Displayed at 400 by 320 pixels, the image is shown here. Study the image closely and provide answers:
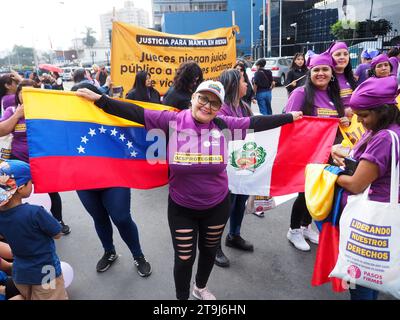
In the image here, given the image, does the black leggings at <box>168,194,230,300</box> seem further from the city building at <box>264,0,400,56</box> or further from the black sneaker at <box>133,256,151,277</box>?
the city building at <box>264,0,400,56</box>

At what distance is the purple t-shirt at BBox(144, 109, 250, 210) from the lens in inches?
92.1

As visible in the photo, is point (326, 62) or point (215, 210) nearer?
point (215, 210)

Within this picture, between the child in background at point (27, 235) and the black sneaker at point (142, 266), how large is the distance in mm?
930

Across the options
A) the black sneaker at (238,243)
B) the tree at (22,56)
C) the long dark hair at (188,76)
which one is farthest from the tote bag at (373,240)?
the tree at (22,56)

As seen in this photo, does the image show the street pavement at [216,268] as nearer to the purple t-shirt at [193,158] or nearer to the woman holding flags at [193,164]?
the woman holding flags at [193,164]

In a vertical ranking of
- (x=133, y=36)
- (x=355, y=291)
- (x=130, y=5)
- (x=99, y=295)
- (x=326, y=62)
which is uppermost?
(x=130, y=5)

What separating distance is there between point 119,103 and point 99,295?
6.12 ft

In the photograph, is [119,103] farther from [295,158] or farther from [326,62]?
[326,62]

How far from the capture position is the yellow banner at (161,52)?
5.12 meters

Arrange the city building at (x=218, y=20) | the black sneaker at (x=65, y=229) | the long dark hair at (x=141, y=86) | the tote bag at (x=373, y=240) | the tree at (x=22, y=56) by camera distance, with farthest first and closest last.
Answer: the tree at (x=22, y=56), the city building at (x=218, y=20), the long dark hair at (x=141, y=86), the black sneaker at (x=65, y=229), the tote bag at (x=373, y=240)

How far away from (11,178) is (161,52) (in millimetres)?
3809
